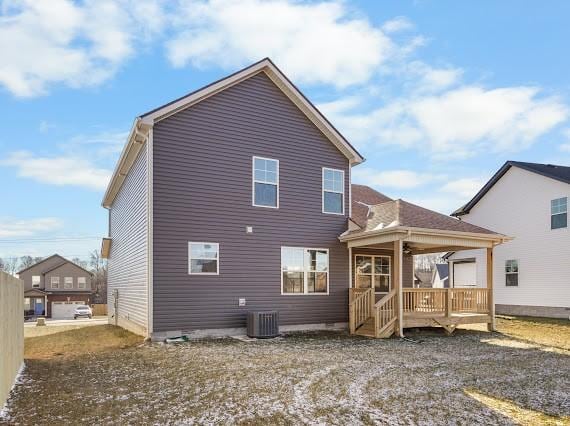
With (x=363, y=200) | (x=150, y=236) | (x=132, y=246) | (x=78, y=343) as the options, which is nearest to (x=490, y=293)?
(x=363, y=200)

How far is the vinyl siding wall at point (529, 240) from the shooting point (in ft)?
60.4

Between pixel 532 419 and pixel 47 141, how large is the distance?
24.2 m

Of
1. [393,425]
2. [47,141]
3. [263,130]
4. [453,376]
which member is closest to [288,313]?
[263,130]

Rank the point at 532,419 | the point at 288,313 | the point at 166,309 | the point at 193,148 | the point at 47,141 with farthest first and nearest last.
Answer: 1. the point at 47,141
2. the point at 288,313
3. the point at 193,148
4. the point at 166,309
5. the point at 532,419

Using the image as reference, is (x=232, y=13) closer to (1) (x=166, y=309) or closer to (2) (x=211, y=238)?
(2) (x=211, y=238)

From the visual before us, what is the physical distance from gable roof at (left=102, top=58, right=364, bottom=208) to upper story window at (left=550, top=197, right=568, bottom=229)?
935 centimetres

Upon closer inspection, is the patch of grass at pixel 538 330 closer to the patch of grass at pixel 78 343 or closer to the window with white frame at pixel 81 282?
the patch of grass at pixel 78 343

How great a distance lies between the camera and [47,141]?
2352 cm

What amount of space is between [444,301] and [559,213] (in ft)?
26.8

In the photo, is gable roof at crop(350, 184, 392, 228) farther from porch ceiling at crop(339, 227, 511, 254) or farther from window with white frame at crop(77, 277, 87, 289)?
window with white frame at crop(77, 277, 87, 289)

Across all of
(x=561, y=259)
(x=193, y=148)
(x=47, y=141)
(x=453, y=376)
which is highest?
(x=47, y=141)

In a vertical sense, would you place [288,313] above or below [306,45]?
below

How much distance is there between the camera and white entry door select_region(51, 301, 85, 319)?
5100cm

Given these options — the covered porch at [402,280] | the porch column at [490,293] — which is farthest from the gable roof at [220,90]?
the porch column at [490,293]
